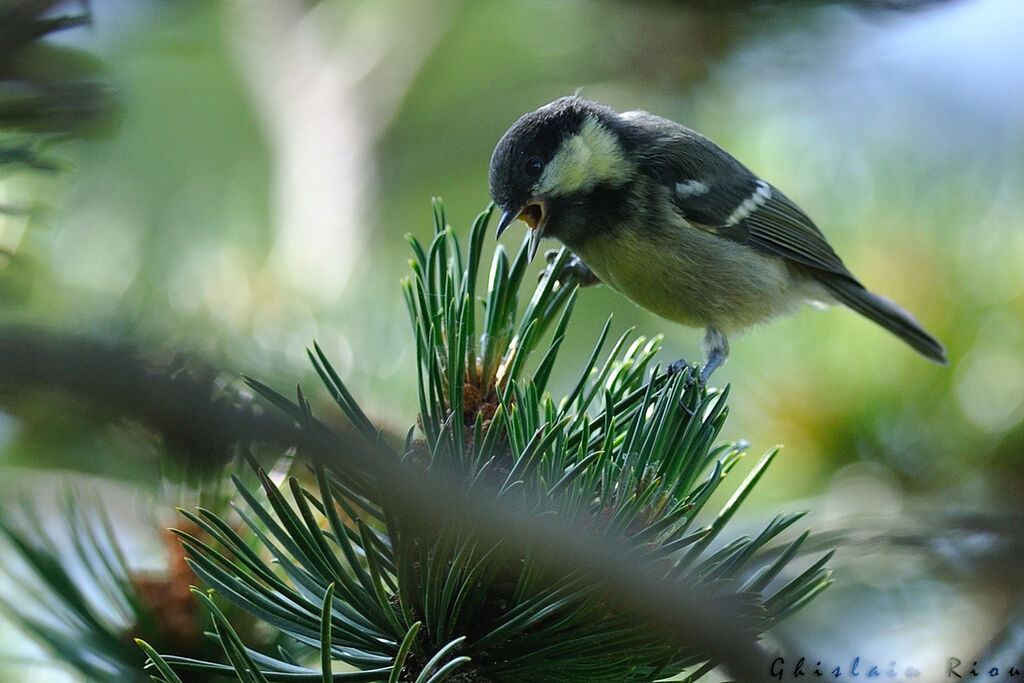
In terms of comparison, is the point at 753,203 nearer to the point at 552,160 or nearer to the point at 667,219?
the point at 667,219

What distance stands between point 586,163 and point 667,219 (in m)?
0.21

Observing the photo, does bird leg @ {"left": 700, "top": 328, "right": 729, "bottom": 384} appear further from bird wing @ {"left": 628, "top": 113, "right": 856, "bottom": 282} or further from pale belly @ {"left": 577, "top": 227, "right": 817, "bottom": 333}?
bird wing @ {"left": 628, "top": 113, "right": 856, "bottom": 282}

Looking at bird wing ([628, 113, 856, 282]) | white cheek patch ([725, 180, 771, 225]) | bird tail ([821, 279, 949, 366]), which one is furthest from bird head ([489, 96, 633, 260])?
bird tail ([821, 279, 949, 366])

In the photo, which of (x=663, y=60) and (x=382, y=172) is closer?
(x=663, y=60)

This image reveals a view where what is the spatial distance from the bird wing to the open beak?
1.02 ft

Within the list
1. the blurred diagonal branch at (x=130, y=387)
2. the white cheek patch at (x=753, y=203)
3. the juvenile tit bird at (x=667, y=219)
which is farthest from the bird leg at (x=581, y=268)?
the blurred diagonal branch at (x=130, y=387)

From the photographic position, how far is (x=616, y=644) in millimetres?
716

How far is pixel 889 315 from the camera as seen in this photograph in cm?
182

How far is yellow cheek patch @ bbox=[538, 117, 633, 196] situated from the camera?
5.15ft

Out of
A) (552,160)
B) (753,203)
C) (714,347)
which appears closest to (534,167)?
(552,160)

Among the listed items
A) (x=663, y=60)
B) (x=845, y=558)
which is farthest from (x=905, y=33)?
(x=845, y=558)

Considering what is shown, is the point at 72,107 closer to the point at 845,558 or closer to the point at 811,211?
the point at 845,558

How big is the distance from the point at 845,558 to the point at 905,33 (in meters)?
0.92

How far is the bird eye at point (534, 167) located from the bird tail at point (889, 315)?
0.70m
